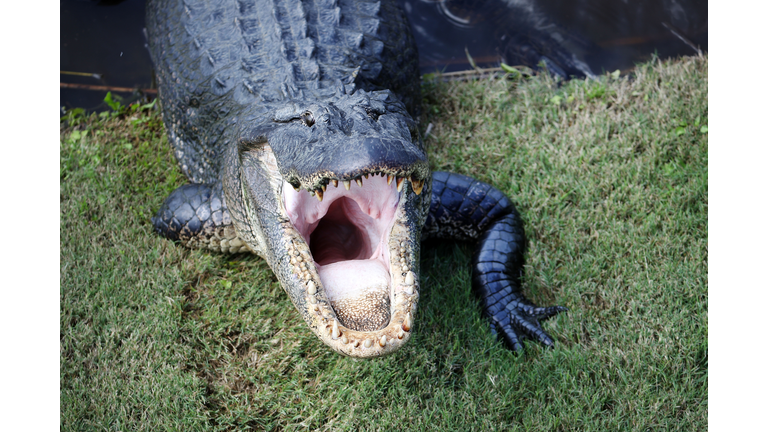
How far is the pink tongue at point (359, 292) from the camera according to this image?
2189 millimetres

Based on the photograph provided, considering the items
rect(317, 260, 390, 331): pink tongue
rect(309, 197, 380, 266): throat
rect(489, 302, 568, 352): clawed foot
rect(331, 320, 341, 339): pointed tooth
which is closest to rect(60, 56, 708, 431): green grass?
rect(489, 302, 568, 352): clawed foot

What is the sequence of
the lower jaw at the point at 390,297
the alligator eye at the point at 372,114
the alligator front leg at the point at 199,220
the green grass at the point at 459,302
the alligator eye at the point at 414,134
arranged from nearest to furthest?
the lower jaw at the point at 390,297 → the alligator eye at the point at 372,114 → the alligator eye at the point at 414,134 → the green grass at the point at 459,302 → the alligator front leg at the point at 199,220

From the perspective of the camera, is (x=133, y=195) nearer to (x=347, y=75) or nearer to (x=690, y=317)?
(x=347, y=75)

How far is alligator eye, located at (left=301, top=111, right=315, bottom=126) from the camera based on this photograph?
2287 mm

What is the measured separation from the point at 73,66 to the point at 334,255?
3.14 metres

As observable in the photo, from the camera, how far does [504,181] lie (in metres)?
3.72

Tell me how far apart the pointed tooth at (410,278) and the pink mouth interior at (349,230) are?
0.09m

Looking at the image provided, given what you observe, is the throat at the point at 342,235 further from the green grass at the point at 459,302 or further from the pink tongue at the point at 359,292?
the green grass at the point at 459,302

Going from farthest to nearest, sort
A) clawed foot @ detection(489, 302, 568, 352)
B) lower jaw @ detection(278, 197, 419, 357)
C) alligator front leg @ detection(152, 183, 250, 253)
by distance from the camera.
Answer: alligator front leg @ detection(152, 183, 250, 253)
clawed foot @ detection(489, 302, 568, 352)
lower jaw @ detection(278, 197, 419, 357)

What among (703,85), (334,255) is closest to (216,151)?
(334,255)

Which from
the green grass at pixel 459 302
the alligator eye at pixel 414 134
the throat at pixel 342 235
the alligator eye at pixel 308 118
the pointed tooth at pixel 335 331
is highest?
the alligator eye at pixel 308 118

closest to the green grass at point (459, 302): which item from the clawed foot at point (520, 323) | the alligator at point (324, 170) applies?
the clawed foot at point (520, 323)

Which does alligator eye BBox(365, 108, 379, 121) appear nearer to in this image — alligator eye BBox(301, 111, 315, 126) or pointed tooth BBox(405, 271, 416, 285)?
alligator eye BBox(301, 111, 315, 126)

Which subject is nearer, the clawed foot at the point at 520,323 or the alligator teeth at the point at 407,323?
the alligator teeth at the point at 407,323
